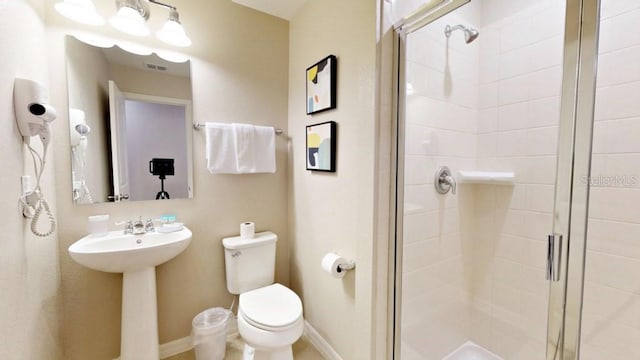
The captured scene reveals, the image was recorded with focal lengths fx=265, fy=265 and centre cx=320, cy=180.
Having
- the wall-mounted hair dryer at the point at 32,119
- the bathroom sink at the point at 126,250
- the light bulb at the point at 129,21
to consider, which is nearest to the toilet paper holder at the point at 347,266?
the bathroom sink at the point at 126,250

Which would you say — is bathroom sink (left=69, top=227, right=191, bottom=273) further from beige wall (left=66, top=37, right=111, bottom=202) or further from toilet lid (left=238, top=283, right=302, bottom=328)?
toilet lid (left=238, top=283, right=302, bottom=328)

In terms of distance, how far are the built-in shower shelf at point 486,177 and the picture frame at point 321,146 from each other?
2.64 ft

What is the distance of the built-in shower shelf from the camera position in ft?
5.18

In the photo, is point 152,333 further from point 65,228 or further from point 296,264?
point 296,264

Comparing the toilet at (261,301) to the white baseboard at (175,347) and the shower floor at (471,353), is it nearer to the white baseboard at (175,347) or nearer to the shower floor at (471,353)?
the white baseboard at (175,347)

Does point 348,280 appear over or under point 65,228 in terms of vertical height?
under

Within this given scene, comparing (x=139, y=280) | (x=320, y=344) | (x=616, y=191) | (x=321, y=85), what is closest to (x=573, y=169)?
(x=616, y=191)

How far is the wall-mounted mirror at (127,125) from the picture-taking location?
145 cm

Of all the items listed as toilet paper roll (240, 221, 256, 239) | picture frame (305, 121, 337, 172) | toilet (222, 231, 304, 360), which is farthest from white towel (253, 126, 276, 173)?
toilet (222, 231, 304, 360)

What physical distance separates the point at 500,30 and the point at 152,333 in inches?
105

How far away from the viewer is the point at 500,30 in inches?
62.8

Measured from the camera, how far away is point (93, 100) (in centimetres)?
148

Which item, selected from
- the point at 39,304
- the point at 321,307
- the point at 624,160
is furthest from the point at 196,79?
the point at 624,160

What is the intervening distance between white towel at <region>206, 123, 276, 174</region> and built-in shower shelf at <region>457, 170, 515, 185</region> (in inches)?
50.3
